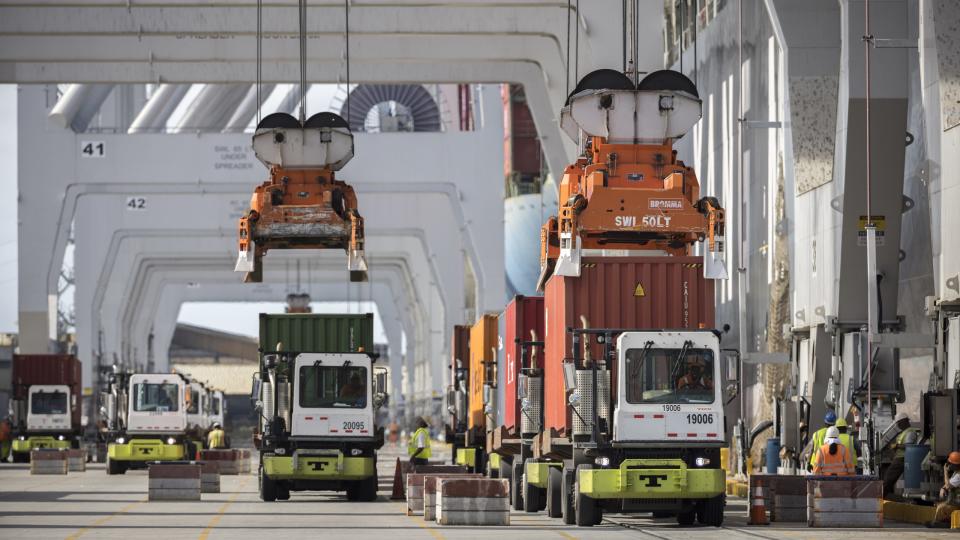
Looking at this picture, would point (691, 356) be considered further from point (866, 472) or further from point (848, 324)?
point (848, 324)

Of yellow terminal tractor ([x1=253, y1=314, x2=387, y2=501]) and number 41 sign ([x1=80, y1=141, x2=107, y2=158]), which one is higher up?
number 41 sign ([x1=80, y1=141, x2=107, y2=158])

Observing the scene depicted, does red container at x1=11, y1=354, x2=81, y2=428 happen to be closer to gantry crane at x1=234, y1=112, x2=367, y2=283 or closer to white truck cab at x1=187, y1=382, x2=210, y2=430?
white truck cab at x1=187, y1=382, x2=210, y2=430

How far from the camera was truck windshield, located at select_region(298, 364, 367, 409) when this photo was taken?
Result: 26.8 metres

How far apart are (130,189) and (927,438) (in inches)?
1582

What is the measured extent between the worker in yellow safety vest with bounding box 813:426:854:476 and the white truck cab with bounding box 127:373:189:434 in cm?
2233

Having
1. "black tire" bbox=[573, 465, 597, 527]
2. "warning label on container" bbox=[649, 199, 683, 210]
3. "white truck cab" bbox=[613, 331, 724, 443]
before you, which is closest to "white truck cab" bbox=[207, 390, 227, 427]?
"warning label on container" bbox=[649, 199, 683, 210]

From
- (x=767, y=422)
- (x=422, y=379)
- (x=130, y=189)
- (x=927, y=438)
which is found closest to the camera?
(x=927, y=438)

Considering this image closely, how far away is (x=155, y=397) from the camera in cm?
4100

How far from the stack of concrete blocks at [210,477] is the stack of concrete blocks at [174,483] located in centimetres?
269

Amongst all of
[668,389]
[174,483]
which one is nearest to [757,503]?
[668,389]

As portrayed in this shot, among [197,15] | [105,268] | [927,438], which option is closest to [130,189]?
[105,268]

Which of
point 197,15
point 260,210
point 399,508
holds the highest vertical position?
point 197,15

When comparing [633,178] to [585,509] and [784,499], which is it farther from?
[585,509]

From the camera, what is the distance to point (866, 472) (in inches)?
882
